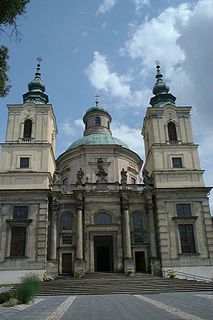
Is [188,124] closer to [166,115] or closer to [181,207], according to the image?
[166,115]

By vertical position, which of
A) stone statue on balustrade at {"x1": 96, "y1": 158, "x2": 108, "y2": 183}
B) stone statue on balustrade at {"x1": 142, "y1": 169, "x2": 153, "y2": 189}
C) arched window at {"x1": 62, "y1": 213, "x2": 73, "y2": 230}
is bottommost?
arched window at {"x1": 62, "y1": 213, "x2": 73, "y2": 230}

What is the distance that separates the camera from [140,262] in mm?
31312

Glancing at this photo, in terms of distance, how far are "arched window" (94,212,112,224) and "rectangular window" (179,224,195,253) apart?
670 cm

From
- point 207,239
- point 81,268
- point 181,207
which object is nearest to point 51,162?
point 81,268

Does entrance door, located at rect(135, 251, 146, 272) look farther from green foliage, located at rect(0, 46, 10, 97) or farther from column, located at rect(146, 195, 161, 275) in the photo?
green foliage, located at rect(0, 46, 10, 97)

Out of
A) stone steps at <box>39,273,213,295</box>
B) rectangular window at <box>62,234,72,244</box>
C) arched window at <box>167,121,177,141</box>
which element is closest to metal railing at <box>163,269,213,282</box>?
stone steps at <box>39,273,213,295</box>

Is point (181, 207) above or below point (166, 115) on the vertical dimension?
below

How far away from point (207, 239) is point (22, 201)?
17.1 m

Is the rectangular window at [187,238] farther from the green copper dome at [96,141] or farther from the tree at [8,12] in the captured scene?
the tree at [8,12]

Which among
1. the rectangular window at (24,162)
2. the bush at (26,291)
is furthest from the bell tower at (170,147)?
the bush at (26,291)

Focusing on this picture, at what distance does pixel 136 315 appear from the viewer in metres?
10.2

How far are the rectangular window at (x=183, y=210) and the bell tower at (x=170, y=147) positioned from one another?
210cm

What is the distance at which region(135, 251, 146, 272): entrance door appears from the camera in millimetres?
31125

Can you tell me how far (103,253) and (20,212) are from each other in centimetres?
888
